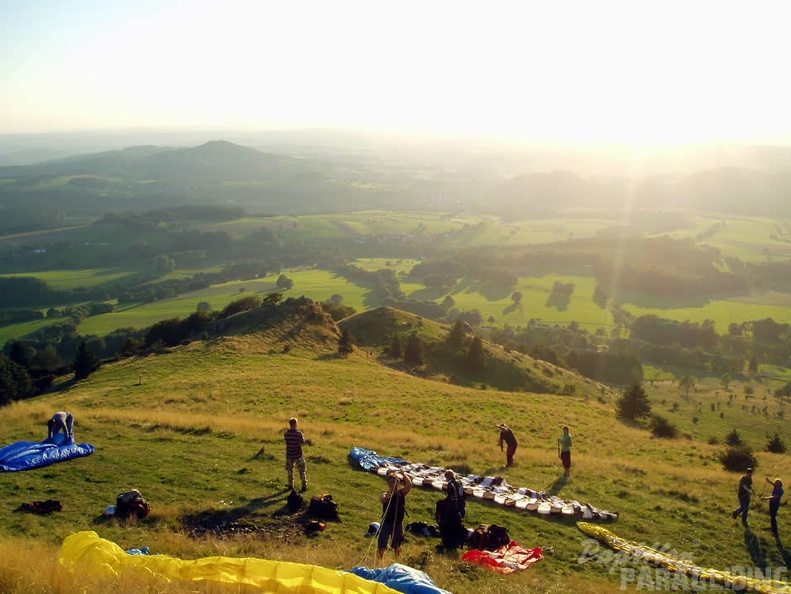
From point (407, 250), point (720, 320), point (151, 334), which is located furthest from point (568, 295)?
point (151, 334)

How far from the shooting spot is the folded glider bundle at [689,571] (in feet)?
33.7

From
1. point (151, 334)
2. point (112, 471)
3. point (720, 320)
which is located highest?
point (112, 471)

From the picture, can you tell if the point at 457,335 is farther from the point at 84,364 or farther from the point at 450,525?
the point at 450,525

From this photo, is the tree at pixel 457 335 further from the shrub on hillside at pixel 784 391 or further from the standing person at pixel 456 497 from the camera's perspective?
the shrub on hillside at pixel 784 391

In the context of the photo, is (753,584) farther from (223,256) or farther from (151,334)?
(223,256)

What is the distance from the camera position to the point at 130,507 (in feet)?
36.6

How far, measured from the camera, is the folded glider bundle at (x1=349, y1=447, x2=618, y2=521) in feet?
43.5

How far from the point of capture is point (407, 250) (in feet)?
565

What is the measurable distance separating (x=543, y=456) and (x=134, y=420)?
53.3ft

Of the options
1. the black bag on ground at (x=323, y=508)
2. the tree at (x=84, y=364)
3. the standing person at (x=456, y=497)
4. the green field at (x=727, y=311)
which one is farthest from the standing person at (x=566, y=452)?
the green field at (x=727, y=311)

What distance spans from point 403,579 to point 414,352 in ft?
128

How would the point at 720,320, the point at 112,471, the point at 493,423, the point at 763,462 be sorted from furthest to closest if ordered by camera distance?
the point at 720,320, the point at 493,423, the point at 763,462, the point at 112,471

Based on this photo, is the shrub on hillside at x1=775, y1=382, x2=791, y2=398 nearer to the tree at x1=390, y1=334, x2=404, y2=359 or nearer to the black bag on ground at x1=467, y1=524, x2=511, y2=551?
the tree at x1=390, y1=334, x2=404, y2=359

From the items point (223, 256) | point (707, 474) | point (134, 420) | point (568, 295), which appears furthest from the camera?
point (223, 256)
